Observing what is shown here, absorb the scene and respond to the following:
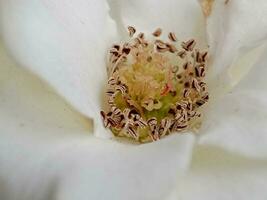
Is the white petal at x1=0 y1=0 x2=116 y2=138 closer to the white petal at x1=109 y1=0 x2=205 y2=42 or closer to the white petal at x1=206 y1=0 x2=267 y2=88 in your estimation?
the white petal at x1=109 y1=0 x2=205 y2=42

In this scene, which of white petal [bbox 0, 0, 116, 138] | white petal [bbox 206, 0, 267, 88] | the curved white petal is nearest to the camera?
the curved white petal

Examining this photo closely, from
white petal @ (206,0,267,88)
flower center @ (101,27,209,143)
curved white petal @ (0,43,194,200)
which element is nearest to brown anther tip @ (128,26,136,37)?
flower center @ (101,27,209,143)

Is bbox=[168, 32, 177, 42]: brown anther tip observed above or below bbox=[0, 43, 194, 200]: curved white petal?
above

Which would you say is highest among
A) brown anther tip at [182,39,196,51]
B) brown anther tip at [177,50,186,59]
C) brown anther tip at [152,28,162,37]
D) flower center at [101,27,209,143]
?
brown anther tip at [152,28,162,37]

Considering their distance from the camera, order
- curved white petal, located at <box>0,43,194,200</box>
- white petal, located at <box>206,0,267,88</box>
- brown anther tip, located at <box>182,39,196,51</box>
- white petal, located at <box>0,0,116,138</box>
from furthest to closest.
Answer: brown anther tip, located at <box>182,39,196,51</box>, white petal, located at <box>206,0,267,88</box>, white petal, located at <box>0,0,116,138</box>, curved white petal, located at <box>0,43,194,200</box>

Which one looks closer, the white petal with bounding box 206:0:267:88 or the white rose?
the white rose

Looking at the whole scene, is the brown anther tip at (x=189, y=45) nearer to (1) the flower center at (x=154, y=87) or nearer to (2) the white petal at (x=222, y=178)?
(1) the flower center at (x=154, y=87)

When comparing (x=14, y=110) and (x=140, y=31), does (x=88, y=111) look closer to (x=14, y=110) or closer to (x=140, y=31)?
(x=14, y=110)
